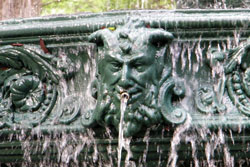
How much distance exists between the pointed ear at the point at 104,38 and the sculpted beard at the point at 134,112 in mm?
246

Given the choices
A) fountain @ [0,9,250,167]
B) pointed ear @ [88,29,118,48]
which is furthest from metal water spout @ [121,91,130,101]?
pointed ear @ [88,29,118,48]

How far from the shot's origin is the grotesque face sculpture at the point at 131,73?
2.15 metres

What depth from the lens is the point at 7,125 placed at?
250cm

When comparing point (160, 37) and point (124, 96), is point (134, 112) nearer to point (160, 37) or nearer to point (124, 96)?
point (124, 96)

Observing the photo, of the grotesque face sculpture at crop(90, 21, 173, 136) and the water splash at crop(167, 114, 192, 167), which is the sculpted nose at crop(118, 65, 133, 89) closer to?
the grotesque face sculpture at crop(90, 21, 173, 136)

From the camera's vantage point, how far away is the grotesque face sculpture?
84.5 inches

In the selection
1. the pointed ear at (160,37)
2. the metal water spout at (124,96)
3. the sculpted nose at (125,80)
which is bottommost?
the metal water spout at (124,96)

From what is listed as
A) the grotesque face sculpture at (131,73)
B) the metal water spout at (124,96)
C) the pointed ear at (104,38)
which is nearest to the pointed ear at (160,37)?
the grotesque face sculpture at (131,73)

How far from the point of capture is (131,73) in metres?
2.16

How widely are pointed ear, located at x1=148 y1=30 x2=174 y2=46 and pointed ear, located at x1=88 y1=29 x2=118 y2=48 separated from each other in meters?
0.18

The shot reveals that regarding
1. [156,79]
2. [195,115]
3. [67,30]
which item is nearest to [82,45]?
[67,30]

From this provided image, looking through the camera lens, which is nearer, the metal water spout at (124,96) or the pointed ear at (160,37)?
the metal water spout at (124,96)

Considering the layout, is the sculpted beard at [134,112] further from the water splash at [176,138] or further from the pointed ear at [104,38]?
the pointed ear at [104,38]

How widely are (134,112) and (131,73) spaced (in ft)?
0.62
